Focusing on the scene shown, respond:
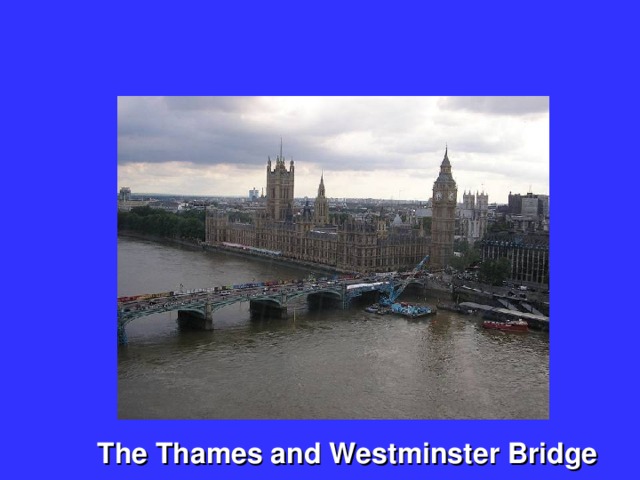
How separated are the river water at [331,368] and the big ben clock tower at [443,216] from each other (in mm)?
6125

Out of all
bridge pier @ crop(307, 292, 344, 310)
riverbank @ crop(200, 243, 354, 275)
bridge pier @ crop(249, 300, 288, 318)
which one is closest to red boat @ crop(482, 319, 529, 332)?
bridge pier @ crop(307, 292, 344, 310)

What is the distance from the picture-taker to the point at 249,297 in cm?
1236

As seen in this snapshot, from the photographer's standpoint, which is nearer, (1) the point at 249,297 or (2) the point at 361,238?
(1) the point at 249,297

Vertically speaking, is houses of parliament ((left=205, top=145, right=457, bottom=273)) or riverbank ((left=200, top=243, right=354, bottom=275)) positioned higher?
houses of parliament ((left=205, top=145, right=457, bottom=273))

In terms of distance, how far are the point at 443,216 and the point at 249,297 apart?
9625mm

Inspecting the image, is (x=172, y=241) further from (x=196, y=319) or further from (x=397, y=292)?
(x=196, y=319)

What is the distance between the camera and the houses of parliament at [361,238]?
19641mm

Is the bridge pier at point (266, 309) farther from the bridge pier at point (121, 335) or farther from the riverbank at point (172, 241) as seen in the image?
the riverbank at point (172, 241)

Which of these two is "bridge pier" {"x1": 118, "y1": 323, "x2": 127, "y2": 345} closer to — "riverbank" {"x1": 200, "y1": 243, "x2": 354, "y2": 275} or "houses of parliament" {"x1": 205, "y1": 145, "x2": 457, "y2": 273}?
"riverbank" {"x1": 200, "y1": 243, "x2": 354, "y2": 275}

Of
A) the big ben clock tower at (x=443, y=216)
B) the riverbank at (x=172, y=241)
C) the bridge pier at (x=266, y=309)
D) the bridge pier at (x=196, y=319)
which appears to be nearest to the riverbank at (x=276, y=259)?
the riverbank at (x=172, y=241)

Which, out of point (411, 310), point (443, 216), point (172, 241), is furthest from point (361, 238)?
point (172, 241)

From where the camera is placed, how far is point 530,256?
1599 cm

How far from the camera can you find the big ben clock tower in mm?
19828

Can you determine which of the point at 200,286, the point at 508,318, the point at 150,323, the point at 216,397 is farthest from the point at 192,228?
the point at 216,397
